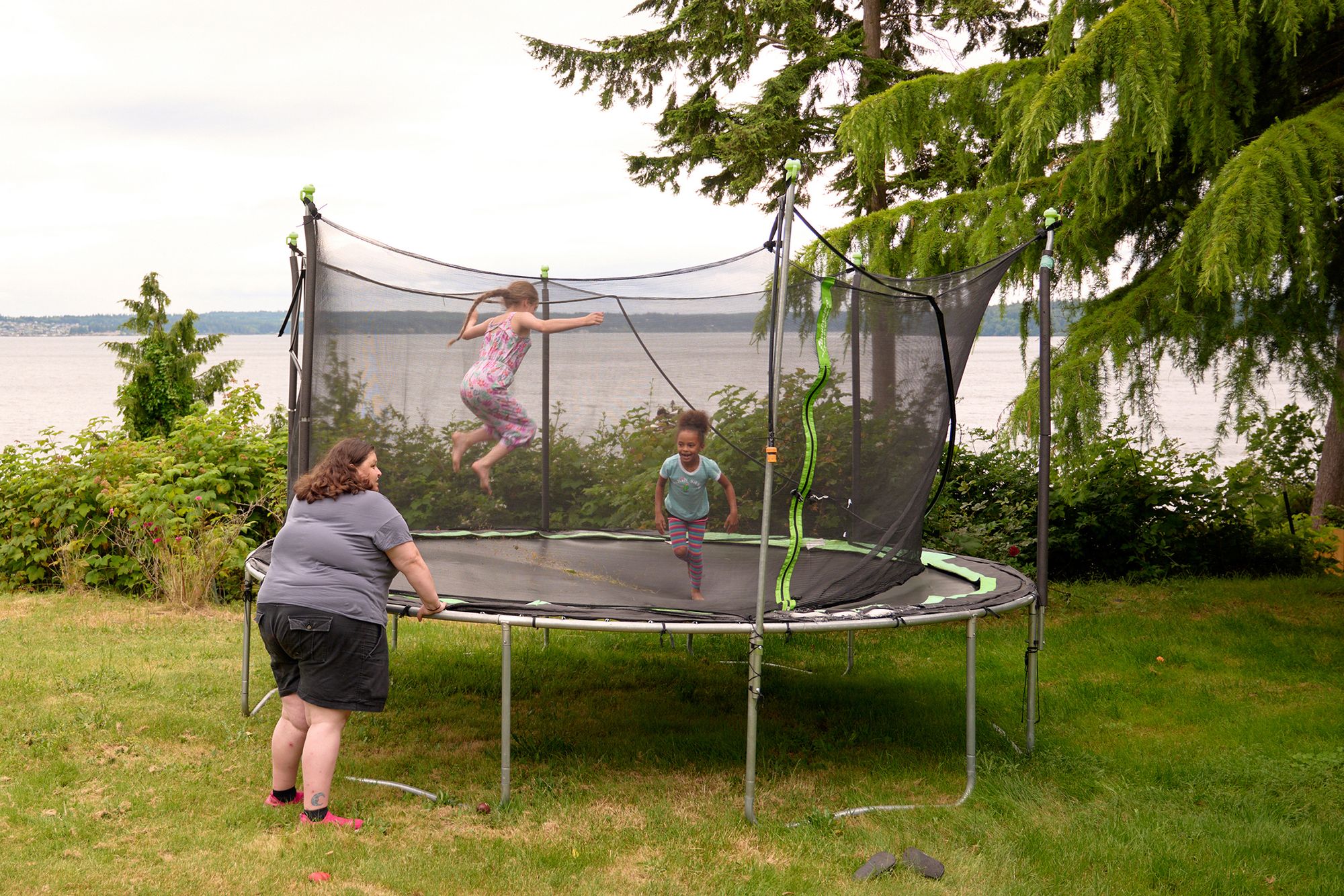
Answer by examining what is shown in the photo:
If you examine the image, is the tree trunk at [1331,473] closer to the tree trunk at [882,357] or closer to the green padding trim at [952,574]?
the green padding trim at [952,574]

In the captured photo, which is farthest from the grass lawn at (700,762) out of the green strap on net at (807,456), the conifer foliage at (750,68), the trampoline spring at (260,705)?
the conifer foliage at (750,68)

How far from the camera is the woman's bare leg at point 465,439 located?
3840 mm

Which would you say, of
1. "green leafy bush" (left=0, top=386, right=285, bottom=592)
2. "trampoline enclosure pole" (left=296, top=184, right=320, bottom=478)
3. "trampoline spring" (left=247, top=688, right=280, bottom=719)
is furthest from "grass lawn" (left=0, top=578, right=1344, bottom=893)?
"trampoline enclosure pole" (left=296, top=184, right=320, bottom=478)

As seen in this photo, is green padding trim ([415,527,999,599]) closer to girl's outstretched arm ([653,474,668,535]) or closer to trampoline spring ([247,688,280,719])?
girl's outstretched arm ([653,474,668,535])

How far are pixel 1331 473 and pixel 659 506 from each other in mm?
5195

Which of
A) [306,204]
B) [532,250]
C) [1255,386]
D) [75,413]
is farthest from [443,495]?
[75,413]

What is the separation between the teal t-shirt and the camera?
3.50 meters

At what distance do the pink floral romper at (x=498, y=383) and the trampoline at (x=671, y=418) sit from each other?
0.18 ft

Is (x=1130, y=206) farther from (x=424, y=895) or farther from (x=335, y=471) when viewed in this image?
(x=424, y=895)

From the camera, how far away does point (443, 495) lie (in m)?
3.91

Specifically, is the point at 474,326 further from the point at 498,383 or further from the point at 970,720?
the point at 970,720

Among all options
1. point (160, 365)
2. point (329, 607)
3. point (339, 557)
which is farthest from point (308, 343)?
point (160, 365)

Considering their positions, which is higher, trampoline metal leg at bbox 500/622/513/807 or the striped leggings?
the striped leggings

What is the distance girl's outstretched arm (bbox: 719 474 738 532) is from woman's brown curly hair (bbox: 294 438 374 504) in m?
1.13
